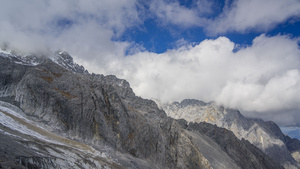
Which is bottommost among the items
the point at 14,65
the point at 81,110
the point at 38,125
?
the point at 38,125

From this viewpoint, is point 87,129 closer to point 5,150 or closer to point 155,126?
point 155,126

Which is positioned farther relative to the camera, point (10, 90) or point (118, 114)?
point (118, 114)

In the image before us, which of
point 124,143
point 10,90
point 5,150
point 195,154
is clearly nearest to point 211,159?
point 195,154

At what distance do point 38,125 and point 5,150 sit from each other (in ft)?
98.1

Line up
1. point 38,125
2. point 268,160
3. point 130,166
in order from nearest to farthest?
point 38,125
point 130,166
point 268,160

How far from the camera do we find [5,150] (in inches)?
1111

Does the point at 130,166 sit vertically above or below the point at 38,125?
below

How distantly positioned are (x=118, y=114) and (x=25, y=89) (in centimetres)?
3169

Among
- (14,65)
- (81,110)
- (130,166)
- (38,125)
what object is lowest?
(130,166)

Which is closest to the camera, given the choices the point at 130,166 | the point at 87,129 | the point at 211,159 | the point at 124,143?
the point at 130,166

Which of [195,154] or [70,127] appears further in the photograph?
[195,154]

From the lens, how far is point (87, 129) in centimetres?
6969

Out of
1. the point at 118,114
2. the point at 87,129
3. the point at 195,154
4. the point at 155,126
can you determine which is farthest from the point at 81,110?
the point at 195,154

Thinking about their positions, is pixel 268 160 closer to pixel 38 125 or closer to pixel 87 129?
pixel 87 129
